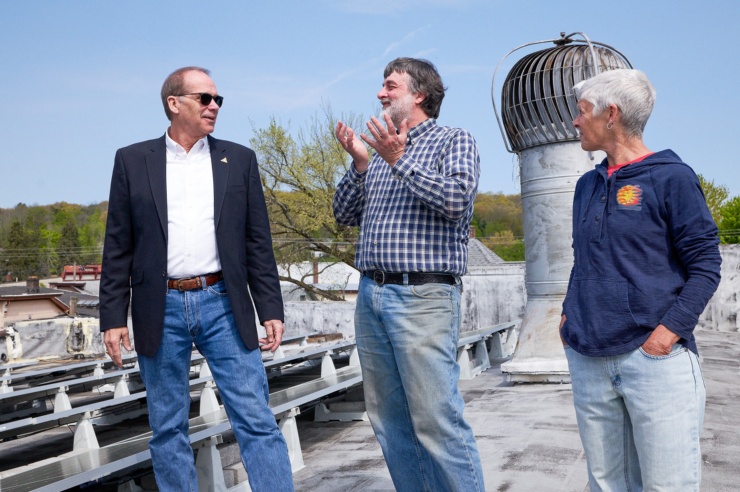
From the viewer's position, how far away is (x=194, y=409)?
8.53 meters

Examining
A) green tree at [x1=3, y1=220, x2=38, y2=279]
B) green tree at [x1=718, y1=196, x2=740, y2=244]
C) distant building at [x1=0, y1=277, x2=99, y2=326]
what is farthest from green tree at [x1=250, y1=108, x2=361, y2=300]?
→ green tree at [x1=3, y1=220, x2=38, y2=279]

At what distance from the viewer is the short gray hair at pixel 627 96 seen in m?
2.15

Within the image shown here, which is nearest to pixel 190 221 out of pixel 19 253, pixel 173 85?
pixel 173 85

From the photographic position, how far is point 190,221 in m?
2.74

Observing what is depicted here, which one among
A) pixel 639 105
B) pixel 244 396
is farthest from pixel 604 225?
pixel 244 396

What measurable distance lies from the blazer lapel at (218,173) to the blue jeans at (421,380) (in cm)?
58

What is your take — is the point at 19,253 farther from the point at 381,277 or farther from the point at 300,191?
the point at 381,277

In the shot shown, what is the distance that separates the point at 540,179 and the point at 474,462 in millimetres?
4288

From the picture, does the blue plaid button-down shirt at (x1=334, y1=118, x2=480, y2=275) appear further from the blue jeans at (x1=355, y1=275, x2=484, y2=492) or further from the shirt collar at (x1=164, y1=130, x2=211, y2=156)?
the shirt collar at (x1=164, y1=130, x2=211, y2=156)

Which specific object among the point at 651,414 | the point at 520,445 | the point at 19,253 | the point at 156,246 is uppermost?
the point at 19,253

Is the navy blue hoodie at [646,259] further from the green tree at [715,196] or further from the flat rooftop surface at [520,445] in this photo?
the green tree at [715,196]

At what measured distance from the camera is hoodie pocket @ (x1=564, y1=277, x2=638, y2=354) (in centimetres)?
205

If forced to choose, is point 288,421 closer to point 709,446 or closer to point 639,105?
point 709,446

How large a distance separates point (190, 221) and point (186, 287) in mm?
229
